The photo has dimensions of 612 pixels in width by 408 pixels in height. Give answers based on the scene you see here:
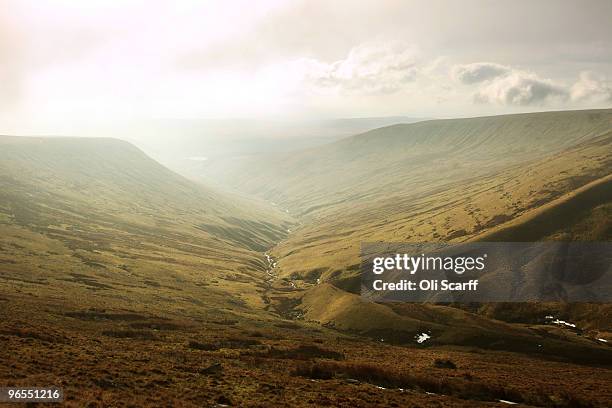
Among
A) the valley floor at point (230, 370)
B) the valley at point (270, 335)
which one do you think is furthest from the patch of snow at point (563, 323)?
the valley floor at point (230, 370)

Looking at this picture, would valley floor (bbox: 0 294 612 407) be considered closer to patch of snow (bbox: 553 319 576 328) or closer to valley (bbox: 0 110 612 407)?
valley (bbox: 0 110 612 407)

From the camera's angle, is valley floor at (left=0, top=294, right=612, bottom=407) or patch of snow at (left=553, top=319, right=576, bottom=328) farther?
patch of snow at (left=553, top=319, right=576, bottom=328)

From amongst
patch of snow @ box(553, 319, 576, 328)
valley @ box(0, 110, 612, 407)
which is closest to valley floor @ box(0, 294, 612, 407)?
valley @ box(0, 110, 612, 407)

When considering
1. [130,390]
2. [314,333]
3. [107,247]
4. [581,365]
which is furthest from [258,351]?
[107,247]

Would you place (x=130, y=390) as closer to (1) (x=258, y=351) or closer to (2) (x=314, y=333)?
(1) (x=258, y=351)

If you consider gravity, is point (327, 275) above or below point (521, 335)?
above

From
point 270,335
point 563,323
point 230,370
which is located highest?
point 230,370

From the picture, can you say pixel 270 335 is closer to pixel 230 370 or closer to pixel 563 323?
pixel 230 370

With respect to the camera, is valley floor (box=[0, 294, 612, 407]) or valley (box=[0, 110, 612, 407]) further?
valley (box=[0, 110, 612, 407])

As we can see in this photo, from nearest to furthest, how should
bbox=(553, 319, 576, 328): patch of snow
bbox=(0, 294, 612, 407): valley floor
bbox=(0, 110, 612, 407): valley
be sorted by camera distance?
bbox=(0, 294, 612, 407): valley floor → bbox=(0, 110, 612, 407): valley → bbox=(553, 319, 576, 328): patch of snow

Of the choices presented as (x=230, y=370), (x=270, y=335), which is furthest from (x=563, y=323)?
(x=230, y=370)

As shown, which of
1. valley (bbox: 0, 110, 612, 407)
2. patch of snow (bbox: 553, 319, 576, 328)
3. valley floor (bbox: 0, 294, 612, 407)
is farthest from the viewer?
patch of snow (bbox: 553, 319, 576, 328)
